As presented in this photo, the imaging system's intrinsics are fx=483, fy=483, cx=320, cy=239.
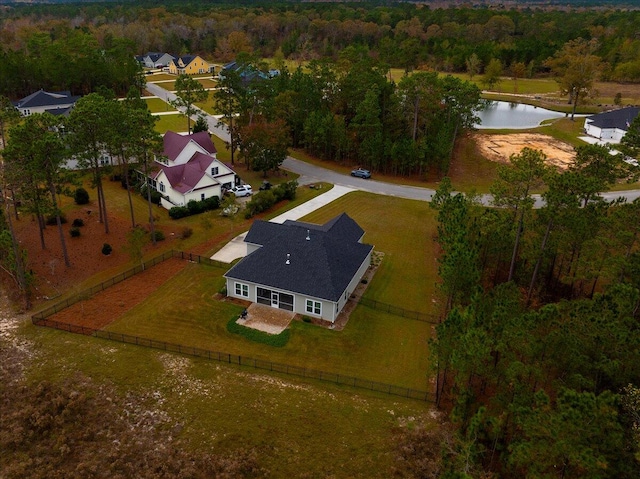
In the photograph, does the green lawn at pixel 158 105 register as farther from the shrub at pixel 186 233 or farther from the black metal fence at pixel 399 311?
the black metal fence at pixel 399 311

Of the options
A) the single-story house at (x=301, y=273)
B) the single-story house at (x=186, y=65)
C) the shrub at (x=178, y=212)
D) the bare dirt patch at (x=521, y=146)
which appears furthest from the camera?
the single-story house at (x=186, y=65)

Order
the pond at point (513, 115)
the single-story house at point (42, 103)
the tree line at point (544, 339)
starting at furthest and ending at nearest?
1. the pond at point (513, 115)
2. the single-story house at point (42, 103)
3. the tree line at point (544, 339)

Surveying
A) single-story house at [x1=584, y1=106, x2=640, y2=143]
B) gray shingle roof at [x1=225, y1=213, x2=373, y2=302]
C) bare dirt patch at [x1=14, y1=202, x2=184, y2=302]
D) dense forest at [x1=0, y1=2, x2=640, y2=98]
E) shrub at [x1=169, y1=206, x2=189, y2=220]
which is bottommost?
bare dirt patch at [x1=14, y1=202, x2=184, y2=302]

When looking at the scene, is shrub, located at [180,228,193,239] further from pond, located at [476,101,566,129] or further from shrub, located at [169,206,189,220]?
pond, located at [476,101,566,129]

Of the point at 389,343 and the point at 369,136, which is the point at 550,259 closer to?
the point at 389,343

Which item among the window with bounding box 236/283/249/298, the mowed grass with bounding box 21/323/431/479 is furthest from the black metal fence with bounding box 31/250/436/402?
the window with bounding box 236/283/249/298

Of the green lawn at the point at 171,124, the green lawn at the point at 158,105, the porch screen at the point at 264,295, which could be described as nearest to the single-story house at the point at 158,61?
the green lawn at the point at 158,105
